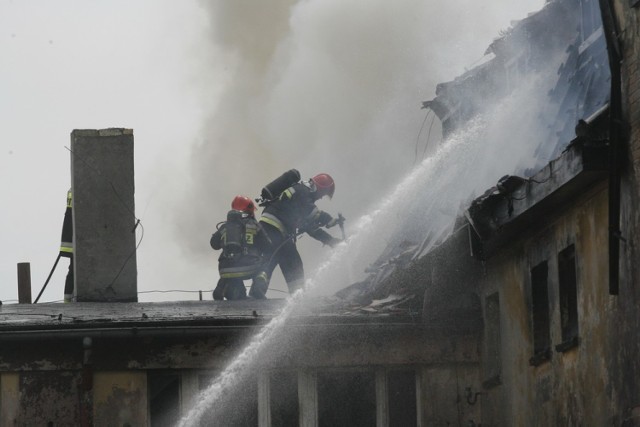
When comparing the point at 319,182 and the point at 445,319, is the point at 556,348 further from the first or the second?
the point at 319,182

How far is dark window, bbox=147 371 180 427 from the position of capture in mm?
16516

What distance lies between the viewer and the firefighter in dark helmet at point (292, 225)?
20031mm

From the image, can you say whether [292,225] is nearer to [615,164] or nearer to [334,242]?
[334,242]

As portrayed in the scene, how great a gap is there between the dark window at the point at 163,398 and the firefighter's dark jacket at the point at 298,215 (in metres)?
3.97

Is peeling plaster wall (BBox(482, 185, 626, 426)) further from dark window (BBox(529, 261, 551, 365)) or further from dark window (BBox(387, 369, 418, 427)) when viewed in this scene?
dark window (BBox(387, 369, 418, 427))

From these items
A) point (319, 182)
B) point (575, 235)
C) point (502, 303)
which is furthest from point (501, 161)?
point (319, 182)

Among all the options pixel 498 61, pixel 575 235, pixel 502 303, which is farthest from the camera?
pixel 498 61

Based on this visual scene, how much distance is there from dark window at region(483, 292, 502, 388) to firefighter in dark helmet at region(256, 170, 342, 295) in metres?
3.88

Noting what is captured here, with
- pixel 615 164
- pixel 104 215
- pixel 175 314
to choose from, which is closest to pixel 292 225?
pixel 104 215

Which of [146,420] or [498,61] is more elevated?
[498,61]

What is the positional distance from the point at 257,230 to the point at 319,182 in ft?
3.68

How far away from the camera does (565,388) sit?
45.4 feet

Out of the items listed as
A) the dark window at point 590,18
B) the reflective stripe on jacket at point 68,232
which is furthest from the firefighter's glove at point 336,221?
the dark window at point 590,18

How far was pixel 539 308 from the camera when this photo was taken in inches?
587
